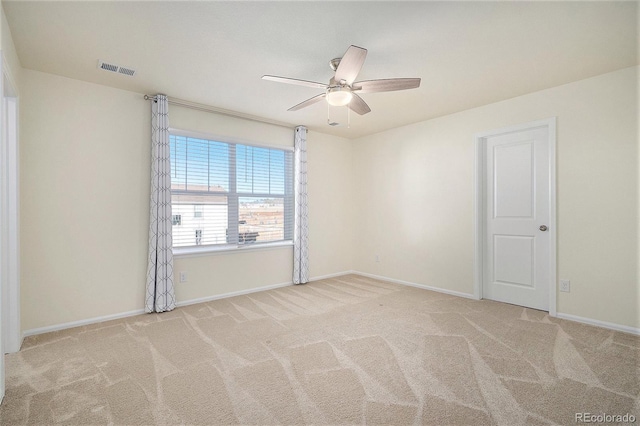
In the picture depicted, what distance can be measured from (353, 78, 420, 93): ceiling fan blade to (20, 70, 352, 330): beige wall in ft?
7.64

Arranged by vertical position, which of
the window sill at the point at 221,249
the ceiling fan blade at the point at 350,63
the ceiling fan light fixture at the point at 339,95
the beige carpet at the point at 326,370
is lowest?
the beige carpet at the point at 326,370

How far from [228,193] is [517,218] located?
373 cm

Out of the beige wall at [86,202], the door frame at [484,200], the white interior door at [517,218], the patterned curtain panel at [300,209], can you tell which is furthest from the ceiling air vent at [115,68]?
the white interior door at [517,218]

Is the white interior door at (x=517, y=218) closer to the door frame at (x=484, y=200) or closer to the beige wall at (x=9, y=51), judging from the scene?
the door frame at (x=484, y=200)

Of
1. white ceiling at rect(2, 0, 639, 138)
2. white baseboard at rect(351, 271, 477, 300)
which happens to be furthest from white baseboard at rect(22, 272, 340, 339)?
white ceiling at rect(2, 0, 639, 138)

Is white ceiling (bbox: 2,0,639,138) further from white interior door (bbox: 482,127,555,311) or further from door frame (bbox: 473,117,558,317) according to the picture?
white interior door (bbox: 482,127,555,311)

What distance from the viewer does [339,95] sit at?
2586 mm

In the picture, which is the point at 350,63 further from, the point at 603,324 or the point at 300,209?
the point at 603,324

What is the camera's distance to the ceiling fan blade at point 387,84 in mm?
2434

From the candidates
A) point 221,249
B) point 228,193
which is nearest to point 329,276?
point 221,249

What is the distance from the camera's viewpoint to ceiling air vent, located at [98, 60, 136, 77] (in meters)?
2.84

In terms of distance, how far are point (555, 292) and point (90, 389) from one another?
430 centimetres

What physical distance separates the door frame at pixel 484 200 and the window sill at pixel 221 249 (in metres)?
2.67

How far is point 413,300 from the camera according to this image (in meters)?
4.04
